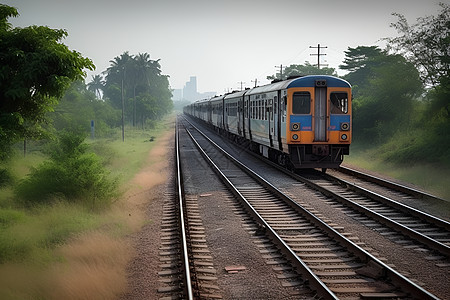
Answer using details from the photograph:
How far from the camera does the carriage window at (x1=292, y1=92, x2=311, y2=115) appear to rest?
15883 mm

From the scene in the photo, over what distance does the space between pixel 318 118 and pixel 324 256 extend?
894 centimetres

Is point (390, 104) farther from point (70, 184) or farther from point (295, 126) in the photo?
point (70, 184)

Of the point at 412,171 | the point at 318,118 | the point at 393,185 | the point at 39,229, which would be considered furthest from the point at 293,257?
the point at 412,171

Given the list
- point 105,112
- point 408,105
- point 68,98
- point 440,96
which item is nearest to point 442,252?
point 440,96

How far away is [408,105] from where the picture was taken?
1088 inches

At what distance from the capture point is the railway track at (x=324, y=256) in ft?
20.5

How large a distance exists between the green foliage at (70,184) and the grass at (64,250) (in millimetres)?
446

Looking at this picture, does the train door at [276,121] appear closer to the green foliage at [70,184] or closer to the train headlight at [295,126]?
the train headlight at [295,126]

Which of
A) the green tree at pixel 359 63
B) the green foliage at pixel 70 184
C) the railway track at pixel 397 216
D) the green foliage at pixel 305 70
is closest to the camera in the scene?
the railway track at pixel 397 216

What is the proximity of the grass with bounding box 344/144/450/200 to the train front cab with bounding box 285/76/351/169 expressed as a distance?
10.1 feet

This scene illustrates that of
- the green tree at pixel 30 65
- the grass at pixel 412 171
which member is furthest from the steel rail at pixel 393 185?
the green tree at pixel 30 65

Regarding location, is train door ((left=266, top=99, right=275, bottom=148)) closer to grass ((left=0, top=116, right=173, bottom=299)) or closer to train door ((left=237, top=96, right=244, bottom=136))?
train door ((left=237, top=96, right=244, bottom=136))

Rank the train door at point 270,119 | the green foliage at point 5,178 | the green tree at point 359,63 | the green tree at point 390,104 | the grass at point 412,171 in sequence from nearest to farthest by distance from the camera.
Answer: the grass at point 412,171 → the green foliage at point 5,178 → the train door at point 270,119 → the green tree at point 390,104 → the green tree at point 359,63

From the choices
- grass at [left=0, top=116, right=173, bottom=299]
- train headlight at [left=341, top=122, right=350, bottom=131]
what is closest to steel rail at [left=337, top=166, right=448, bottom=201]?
train headlight at [left=341, top=122, right=350, bottom=131]
